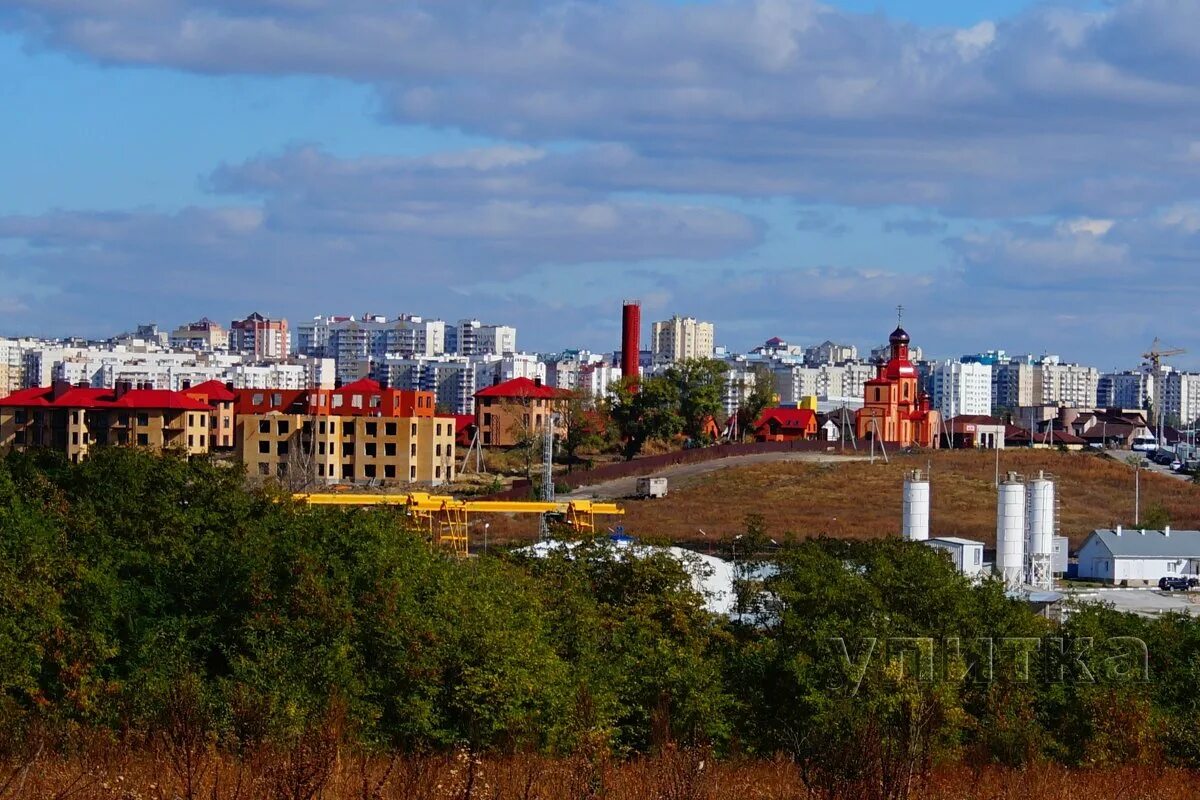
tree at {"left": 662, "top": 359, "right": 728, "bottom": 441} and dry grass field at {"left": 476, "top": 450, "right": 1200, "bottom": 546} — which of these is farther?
tree at {"left": 662, "top": 359, "right": 728, "bottom": 441}

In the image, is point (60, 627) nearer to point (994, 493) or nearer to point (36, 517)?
point (36, 517)

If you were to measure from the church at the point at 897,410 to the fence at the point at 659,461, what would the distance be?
24.1ft

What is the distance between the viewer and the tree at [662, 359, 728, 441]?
276 feet

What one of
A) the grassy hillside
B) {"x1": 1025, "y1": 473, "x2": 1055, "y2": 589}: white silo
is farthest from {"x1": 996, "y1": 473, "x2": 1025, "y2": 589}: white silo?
the grassy hillside

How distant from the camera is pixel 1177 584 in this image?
4512 cm

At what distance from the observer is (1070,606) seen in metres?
31.3

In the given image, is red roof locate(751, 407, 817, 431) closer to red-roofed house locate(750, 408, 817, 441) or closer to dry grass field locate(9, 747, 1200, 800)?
red-roofed house locate(750, 408, 817, 441)

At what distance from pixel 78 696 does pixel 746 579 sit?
1584 centimetres

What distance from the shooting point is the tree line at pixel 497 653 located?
70.0ft

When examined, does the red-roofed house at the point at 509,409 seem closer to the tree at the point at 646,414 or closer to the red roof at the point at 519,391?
the red roof at the point at 519,391

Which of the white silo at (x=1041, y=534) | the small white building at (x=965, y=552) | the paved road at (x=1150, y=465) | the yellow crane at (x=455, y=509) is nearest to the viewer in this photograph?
the white silo at (x=1041, y=534)

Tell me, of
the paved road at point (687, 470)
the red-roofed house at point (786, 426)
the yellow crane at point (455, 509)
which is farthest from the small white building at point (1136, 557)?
the red-roofed house at point (786, 426)

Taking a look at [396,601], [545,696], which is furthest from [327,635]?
[545,696]

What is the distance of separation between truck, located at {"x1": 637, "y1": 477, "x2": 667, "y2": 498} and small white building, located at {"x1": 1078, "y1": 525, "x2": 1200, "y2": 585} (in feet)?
61.8
